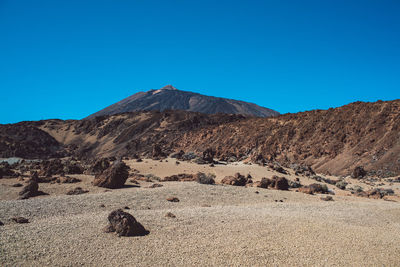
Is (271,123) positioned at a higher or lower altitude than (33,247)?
higher

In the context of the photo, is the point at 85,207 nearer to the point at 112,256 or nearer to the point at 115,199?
the point at 115,199

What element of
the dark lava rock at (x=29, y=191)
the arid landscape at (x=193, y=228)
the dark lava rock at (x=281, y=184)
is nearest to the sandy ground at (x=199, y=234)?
the arid landscape at (x=193, y=228)

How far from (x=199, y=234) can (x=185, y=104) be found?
16871cm

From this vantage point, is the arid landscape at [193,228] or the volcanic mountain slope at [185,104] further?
the volcanic mountain slope at [185,104]

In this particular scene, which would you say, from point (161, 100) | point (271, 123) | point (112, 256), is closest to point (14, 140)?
point (271, 123)

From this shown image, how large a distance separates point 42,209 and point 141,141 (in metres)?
49.1

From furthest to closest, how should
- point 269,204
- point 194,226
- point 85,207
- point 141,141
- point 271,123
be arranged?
point 141,141 → point 271,123 → point 269,204 → point 85,207 → point 194,226

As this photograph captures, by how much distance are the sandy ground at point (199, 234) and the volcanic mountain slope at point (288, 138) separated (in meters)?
16.0

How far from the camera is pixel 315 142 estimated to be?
32281mm

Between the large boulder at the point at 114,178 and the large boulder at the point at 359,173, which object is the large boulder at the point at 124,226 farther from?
the large boulder at the point at 359,173

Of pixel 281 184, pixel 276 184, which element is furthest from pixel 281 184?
pixel 276 184

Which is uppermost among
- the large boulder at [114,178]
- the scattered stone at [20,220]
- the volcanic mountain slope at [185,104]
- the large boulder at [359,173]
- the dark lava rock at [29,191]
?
the volcanic mountain slope at [185,104]

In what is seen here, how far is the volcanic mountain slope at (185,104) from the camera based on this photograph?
159m

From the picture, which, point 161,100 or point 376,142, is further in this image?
point 161,100
